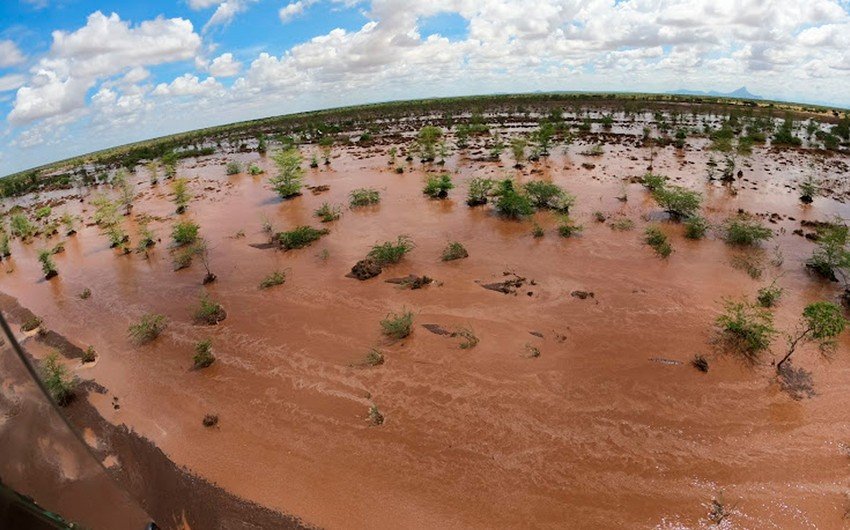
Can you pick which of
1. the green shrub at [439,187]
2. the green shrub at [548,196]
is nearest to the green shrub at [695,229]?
the green shrub at [548,196]

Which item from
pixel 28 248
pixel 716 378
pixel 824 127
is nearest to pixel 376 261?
pixel 716 378

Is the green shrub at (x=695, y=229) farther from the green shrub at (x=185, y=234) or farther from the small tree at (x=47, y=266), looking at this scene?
the small tree at (x=47, y=266)

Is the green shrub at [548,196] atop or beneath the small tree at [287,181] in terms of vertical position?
beneath

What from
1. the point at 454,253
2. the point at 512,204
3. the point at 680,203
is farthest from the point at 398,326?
the point at 680,203

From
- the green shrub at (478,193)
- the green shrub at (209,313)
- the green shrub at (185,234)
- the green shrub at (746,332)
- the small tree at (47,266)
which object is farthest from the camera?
the green shrub at (478,193)

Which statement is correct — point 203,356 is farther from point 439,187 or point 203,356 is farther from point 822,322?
point 439,187

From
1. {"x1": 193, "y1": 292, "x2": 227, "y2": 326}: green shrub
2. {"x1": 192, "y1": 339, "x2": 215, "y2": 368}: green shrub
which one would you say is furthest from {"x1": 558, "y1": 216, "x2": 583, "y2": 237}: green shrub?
{"x1": 192, "y1": 339, "x2": 215, "y2": 368}: green shrub

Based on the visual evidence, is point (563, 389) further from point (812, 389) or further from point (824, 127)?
point (824, 127)

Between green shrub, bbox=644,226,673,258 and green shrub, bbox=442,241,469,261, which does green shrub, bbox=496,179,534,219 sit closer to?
green shrub, bbox=442,241,469,261
